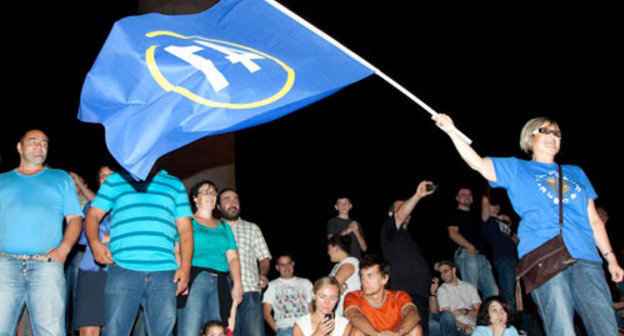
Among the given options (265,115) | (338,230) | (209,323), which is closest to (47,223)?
(209,323)

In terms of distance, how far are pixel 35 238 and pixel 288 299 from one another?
3.20 m

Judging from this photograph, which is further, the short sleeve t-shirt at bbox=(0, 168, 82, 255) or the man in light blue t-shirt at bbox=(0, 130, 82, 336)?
the short sleeve t-shirt at bbox=(0, 168, 82, 255)

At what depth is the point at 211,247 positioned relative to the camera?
579 cm

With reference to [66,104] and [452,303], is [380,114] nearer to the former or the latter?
[66,104]

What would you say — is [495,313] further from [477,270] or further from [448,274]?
[477,270]

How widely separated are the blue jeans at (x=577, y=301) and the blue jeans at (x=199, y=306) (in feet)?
8.84

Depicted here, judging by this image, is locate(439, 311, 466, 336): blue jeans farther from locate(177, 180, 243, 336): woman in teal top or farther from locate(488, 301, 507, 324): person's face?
locate(177, 180, 243, 336): woman in teal top

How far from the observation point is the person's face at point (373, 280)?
19.2 feet

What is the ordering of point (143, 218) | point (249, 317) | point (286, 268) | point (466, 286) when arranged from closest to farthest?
point (143, 218) < point (249, 317) < point (286, 268) < point (466, 286)

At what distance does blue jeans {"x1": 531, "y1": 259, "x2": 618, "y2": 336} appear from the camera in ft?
12.8

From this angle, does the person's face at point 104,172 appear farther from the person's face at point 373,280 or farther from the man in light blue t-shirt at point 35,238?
the person's face at point 373,280

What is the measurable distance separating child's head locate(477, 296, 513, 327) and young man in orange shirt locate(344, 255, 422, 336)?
0.94m

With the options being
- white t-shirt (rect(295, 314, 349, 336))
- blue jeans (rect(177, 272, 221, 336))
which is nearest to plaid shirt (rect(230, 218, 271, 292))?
blue jeans (rect(177, 272, 221, 336))

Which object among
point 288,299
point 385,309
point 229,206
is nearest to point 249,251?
point 229,206
